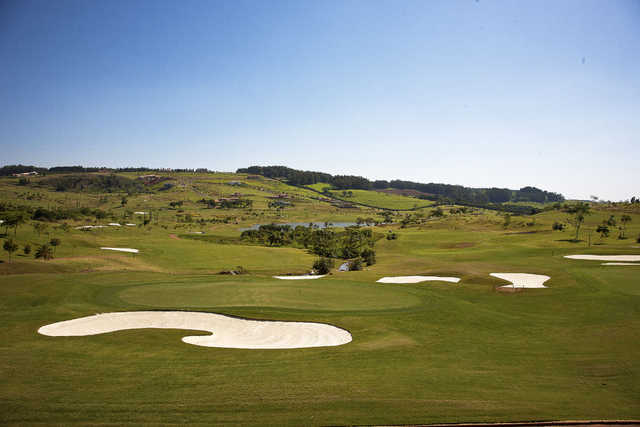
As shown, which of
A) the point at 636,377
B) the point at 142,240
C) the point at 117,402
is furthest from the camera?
the point at 142,240

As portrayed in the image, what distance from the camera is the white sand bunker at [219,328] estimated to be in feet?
A: 79.1

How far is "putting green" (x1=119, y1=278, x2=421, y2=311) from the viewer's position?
107 feet

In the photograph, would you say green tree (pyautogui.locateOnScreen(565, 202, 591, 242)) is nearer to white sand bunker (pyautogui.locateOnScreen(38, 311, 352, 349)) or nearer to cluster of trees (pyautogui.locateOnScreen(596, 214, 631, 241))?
cluster of trees (pyautogui.locateOnScreen(596, 214, 631, 241))

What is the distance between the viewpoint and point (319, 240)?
111 metres

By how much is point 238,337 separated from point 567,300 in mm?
29132

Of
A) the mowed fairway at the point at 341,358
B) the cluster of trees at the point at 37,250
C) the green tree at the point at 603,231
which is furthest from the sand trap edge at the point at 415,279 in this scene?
the green tree at the point at 603,231

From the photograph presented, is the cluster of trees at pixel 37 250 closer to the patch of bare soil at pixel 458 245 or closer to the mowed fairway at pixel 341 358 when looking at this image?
the mowed fairway at pixel 341 358

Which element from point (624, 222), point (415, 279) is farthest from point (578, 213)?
point (415, 279)

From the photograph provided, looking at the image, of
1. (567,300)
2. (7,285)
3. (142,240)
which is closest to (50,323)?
(7,285)

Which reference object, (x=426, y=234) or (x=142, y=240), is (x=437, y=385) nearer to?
(x=142, y=240)

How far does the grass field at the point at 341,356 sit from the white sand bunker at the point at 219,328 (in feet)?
3.73

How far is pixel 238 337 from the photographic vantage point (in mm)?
25266

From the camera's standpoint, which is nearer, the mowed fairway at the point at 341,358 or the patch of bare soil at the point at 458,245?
the mowed fairway at the point at 341,358

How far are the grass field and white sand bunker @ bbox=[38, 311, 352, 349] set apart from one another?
1.14 meters
